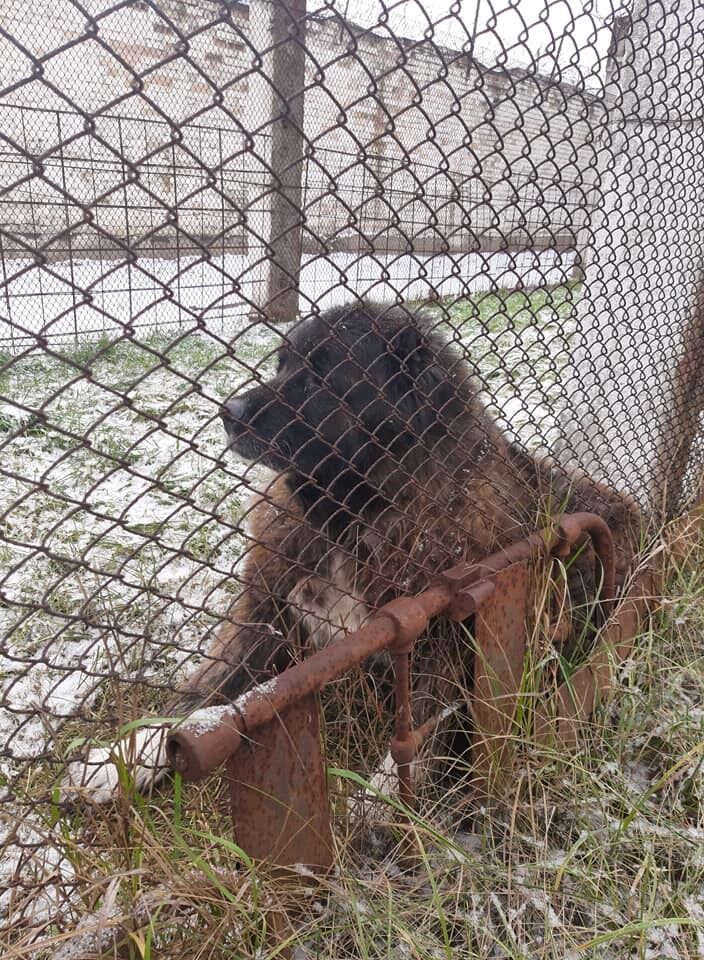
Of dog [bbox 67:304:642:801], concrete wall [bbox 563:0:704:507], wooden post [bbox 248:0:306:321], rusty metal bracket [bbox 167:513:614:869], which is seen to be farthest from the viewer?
wooden post [bbox 248:0:306:321]

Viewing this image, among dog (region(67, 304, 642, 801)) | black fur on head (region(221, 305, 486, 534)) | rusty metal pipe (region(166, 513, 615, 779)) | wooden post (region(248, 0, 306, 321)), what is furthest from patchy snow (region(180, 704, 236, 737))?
wooden post (region(248, 0, 306, 321))

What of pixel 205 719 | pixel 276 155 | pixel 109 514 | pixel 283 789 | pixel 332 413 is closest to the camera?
pixel 205 719

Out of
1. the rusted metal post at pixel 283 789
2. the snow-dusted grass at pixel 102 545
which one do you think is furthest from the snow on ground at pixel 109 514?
the rusted metal post at pixel 283 789

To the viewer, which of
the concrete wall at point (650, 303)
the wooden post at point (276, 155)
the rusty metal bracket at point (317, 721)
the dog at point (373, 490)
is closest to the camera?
the rusty metal bracket at point (317, 721)

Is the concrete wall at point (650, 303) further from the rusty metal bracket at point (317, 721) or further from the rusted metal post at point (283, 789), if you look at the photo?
the rusted metal post at point (283, 789)

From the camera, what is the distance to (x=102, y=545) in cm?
334

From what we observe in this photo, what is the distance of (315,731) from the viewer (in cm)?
155

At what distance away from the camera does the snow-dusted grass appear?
1282 millimetres

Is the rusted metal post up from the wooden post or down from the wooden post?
down

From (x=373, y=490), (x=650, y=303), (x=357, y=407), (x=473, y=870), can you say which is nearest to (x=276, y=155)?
(x=650, y=303)

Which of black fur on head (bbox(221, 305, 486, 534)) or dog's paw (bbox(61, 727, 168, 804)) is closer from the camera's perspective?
dog's paw (bbox(61, 727, 168, 804))

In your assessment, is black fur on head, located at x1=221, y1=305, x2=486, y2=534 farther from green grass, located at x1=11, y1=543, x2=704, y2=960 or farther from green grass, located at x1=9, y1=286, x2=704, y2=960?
green grass, located at x1=11, y1=543, x2=704, y2=960

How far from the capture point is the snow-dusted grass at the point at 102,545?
1282mm

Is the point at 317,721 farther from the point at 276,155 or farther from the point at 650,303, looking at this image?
the point at 276,155
